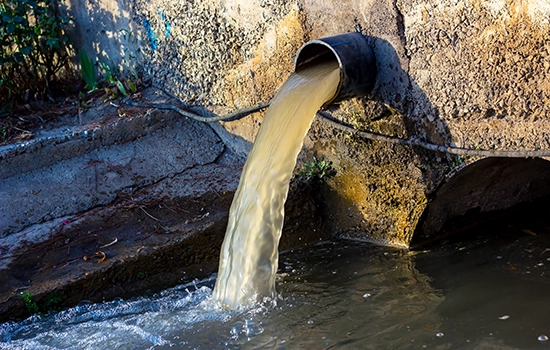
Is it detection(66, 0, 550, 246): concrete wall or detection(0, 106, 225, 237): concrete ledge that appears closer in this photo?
detection(66, 0, 550, 246): concrete wall

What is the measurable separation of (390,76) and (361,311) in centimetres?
141

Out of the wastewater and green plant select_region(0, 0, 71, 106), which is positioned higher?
green plant select_region(0, 0, 71, 106)

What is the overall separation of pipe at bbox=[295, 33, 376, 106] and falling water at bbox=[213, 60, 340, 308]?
73mm

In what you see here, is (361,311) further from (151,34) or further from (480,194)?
(151,34)

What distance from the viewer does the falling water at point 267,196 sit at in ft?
11.9

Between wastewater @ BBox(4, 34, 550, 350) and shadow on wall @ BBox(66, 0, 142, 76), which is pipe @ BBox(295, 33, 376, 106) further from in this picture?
shadow on wall @ BBox(66, 0, 142, 76)

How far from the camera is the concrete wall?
321 cm

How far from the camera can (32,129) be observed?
5223 mm

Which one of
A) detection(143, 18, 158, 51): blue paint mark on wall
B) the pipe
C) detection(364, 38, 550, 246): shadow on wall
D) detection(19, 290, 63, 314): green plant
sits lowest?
detection(19, 290, 63, 314): green plant

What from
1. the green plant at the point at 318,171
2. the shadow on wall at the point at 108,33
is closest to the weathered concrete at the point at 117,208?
the green plant at the point at 318,171

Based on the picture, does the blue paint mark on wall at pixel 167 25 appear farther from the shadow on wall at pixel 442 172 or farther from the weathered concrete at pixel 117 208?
the shadow on wall at pixel 442 172

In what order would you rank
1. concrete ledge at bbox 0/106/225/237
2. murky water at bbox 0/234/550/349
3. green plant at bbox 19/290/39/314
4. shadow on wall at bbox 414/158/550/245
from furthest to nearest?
concrete ledge at bbox 0/106/225/237, shadow on wall at bbox 414/158/550/245, green plant at bbox 19/290/39/314, murky water at bbox 0/234/550/349

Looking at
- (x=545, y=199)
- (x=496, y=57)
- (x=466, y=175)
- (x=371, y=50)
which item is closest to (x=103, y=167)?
(x=371, y=50)

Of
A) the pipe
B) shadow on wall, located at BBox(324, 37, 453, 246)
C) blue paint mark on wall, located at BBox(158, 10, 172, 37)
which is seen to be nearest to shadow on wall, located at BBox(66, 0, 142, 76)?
blue paint mark on wall, located at BBox(158, 10, 172, 37)
